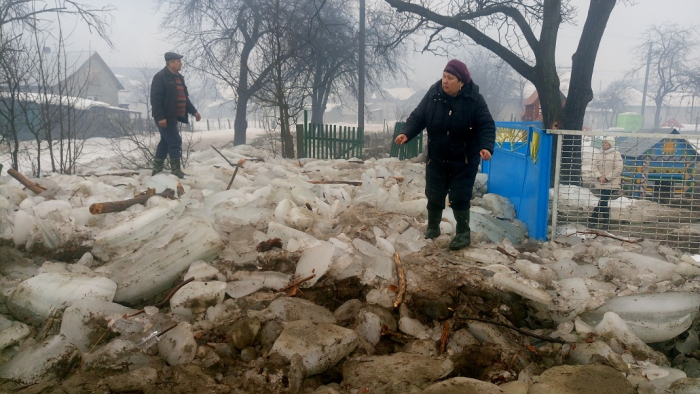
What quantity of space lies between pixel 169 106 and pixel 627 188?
5074mm

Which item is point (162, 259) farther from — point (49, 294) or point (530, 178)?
point (530, 178)

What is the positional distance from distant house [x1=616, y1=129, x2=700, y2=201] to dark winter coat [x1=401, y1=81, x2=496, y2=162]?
1239mm

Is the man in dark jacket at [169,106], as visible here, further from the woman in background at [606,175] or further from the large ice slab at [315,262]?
the woman in background at [606,175]

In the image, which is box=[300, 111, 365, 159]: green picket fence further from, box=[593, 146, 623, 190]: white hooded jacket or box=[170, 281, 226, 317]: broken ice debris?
box=[170, 281, 226, 317]: broken ice debris

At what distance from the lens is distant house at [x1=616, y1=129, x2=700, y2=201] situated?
3.91 m

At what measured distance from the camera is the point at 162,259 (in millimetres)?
3150

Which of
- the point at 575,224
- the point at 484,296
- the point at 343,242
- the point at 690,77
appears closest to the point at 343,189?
the point at 343,242

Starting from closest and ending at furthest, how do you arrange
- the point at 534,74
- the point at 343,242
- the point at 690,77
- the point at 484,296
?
the point at 484,296 → the point at 343,242 → the point at 534,74 → the point at 690,77

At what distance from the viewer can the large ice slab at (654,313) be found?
2654mm

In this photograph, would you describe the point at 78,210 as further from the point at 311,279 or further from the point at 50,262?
the point at 311,279

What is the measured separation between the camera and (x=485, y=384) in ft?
6.58

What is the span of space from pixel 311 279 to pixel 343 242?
63 cm

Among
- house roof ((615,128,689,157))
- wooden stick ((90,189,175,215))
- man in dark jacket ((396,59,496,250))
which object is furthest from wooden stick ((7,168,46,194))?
house roof ((615,128,689,157))

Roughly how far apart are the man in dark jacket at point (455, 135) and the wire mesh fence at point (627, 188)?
74 cm
